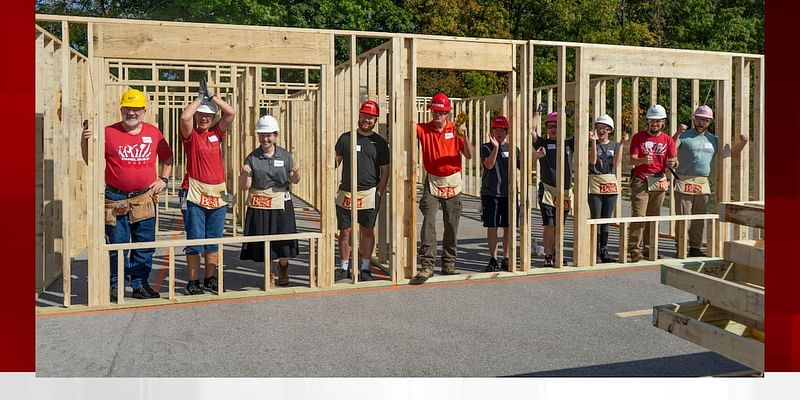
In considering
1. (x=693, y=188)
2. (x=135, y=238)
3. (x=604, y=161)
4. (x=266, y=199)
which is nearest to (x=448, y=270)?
(x=266, y=199)

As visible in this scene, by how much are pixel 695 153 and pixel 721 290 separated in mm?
6103

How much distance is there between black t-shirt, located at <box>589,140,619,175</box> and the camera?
32.4 ft

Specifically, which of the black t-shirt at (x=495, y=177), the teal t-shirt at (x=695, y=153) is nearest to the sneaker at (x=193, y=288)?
the black t-shirt at (x=495, y=177)

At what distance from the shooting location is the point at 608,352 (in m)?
5.84

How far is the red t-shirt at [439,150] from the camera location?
28.5ft

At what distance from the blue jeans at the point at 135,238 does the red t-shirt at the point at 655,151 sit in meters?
5.96

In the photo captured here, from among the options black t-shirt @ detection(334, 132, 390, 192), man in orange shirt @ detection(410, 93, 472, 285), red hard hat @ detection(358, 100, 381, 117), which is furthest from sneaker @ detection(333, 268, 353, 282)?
red hard hat @ detection(358, 100, 381, 117)

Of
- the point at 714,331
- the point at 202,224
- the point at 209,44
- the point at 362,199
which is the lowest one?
the point at 714,331

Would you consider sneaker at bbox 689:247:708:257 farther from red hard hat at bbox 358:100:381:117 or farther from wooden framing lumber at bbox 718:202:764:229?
wooden framing lumber at bbox 718:202:764:229

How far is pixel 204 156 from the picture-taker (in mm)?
7727

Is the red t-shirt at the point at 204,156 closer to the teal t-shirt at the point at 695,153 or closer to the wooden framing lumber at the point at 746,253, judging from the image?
the wooden framing lumber at the point at 746,253

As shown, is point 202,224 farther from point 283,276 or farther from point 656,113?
point 656,113
